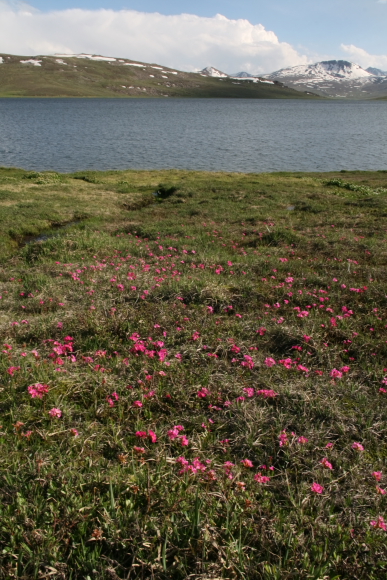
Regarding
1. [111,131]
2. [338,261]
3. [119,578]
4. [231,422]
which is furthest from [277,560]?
[111,131]

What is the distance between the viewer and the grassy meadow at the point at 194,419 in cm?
345

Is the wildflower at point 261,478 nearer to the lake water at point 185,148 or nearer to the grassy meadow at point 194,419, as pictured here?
the grassy meadow at point 194,419

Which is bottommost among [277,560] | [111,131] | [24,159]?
[277,560]

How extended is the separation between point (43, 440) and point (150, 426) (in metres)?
1.37

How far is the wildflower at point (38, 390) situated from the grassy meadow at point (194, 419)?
0.02 m

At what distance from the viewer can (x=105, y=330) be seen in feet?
25.1

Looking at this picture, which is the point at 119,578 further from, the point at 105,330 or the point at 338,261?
the point at 338,261

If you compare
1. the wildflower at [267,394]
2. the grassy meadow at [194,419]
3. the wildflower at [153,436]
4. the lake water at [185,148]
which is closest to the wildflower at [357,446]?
the grassy meadow at [194,419]

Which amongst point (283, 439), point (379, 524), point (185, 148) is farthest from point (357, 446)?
point (185, 148)

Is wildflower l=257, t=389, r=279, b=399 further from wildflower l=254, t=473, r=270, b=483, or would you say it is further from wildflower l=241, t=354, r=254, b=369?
wildflower l=254, t=473, r=270, b=483

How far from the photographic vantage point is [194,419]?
5371 millimetres

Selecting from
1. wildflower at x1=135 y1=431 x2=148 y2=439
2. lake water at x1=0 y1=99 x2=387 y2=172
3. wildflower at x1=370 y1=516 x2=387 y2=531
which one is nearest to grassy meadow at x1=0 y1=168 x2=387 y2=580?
wildflower at x1=370 y1=516 x2=387 y2=531

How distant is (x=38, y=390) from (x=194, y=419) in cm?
224

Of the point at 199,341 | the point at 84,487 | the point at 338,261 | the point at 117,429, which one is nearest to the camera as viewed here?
the point at 84,487
